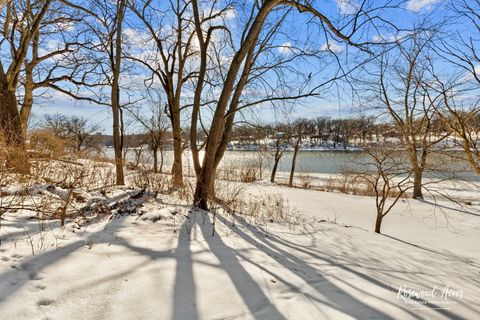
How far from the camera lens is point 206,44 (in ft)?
21.7

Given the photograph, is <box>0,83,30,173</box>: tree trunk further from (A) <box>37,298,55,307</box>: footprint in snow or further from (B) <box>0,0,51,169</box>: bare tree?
(A) <box>37,298,55,307</box>: footprint in snow

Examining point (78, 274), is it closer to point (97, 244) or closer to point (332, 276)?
point (97, 244)

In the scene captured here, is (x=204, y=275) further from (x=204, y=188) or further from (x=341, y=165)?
(x=341, y=165)

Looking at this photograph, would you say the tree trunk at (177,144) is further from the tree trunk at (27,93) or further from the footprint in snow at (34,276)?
the footprint in snow at (34,276)

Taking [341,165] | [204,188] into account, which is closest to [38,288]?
[204,188]

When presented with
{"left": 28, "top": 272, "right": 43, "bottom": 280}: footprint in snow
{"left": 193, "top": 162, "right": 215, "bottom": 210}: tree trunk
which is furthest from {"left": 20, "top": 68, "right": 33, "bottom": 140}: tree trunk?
{"left": 28, "top": 272, "right": 43, "bottom": 280}: footprint in snow

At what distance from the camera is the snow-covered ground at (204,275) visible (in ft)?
6.10

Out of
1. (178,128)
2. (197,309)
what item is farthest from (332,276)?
(178,128)

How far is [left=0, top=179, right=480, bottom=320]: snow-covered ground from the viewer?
Result: 1.86m

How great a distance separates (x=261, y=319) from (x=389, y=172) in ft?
20.0

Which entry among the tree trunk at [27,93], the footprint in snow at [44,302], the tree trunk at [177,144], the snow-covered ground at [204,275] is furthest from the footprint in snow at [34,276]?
the tree trunk at [27,93]

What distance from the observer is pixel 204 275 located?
2393 mm

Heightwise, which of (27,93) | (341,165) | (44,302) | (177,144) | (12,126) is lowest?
(341,165)

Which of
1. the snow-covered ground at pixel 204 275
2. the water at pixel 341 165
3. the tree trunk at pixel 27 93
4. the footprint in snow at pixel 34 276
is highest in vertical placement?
the tree trunk at pixel 27 93
